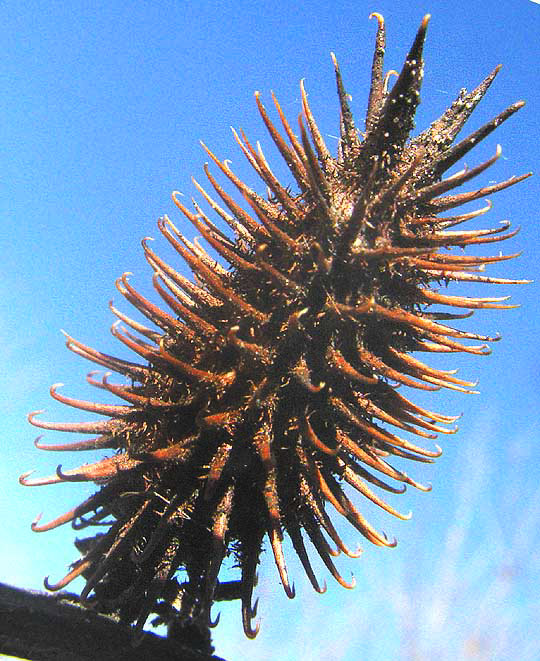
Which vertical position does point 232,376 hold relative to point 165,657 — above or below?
above

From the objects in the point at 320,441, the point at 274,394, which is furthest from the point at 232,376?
the point at 320,441

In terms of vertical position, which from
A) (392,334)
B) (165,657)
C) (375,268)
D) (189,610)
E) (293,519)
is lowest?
(165,657)

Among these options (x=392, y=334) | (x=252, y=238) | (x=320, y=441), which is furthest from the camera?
(x=252, y=238)

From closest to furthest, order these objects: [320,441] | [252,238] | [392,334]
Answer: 1. [320,441]
2. [392,334]
3. [252,238]

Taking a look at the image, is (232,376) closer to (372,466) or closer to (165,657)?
(372,466)

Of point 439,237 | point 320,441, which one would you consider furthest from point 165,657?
point 439,237

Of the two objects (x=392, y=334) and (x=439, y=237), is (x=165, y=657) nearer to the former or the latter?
(x=392, y=334)

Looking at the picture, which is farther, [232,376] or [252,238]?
[252,238]
